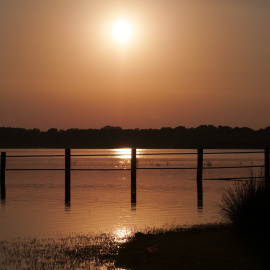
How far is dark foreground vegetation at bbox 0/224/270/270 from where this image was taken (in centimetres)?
784

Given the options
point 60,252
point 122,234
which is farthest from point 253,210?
point 60,252

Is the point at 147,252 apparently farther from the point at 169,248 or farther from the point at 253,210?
the point at 253,210

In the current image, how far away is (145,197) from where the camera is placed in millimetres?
18188

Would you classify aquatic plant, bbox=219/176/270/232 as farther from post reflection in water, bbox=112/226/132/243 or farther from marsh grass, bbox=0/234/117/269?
marsh grass, bbox=0/234/117/269

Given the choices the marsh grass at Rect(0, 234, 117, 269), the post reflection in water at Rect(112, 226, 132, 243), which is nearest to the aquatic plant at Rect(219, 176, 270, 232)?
the post reflection in water at Rect(112, 226, 132, 243)

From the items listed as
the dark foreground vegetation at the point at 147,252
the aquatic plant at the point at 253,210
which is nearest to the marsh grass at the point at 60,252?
the dark foreground vegetation at the point at 147,252

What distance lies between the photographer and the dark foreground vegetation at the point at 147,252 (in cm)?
784

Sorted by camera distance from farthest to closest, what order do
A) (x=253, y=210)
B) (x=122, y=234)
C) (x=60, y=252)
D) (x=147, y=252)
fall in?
(x=122, y=234) → (x=253, y=210) → (x=60, y=252) → (x=147, y=252)

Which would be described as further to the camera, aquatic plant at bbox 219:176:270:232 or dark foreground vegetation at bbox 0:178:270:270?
aquatic plant at bbox 219:176:270:232

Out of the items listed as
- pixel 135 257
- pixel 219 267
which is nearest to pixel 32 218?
pixel 135 257

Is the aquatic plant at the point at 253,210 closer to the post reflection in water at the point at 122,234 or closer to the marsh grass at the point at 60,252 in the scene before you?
the post reflection in water at the point at 122,234

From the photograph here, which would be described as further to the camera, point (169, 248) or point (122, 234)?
point (122, 234)

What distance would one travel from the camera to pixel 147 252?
8633 millimetres

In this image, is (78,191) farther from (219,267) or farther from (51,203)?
(219,267)
